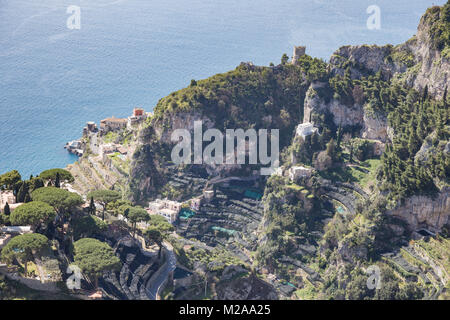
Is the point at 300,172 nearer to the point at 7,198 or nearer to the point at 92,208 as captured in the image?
the point at 92,208

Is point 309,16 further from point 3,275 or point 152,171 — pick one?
point 3,275

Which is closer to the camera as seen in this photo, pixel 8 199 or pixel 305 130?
pixel 8 199

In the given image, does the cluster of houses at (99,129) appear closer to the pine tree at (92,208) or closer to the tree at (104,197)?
the tree at (104,197)

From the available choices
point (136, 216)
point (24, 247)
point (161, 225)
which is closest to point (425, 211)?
point (161, 225)

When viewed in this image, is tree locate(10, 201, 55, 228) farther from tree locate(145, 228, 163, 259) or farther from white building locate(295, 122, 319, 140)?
white building locate(295, 122, 319, 140)

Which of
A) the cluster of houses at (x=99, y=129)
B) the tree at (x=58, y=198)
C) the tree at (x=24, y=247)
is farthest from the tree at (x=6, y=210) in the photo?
the cluster of houses at (x=99, y=129)
